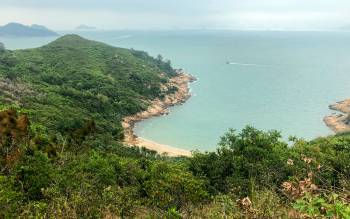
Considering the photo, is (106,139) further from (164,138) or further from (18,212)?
(18,212)

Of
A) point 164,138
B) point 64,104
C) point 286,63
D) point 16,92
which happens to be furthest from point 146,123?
point 286,63

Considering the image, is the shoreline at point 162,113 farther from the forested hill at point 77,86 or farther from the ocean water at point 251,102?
the ocean water at point 251,102

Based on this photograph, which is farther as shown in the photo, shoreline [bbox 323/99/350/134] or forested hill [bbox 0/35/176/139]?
shoreline [bbox 323/99/350/134]

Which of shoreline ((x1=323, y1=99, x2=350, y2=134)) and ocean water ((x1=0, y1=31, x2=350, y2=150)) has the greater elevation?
shoreline ((x1=323, y1=99, x2=350, y2=134))

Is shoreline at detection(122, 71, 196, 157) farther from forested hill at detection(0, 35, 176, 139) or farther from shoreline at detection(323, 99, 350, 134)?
shoreline at detection(323, 99, 350, 134)

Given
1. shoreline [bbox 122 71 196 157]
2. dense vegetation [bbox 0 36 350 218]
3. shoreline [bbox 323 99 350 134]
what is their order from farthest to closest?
shoreline [bbox 323 99 350 134] → shoreline [bbox 122 71 196 157] → dense vegetation [bbox 0 36 350 218]

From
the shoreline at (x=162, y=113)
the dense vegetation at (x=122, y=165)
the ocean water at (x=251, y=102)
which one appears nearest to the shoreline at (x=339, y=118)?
the ocean water at (x=251, y=102)

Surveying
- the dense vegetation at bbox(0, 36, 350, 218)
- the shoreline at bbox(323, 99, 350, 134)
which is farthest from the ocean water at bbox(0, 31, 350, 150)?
the dense vegetation at bbox(0, 36, 350, 218)
